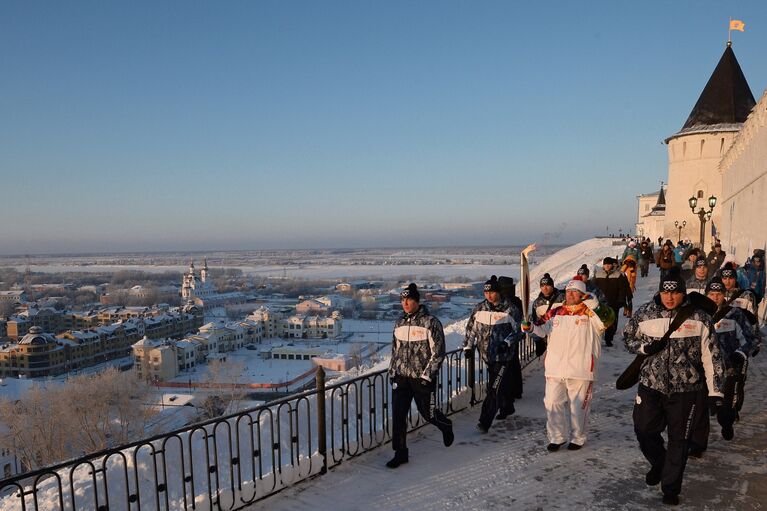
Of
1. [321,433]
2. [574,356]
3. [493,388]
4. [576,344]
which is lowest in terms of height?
[321,433]

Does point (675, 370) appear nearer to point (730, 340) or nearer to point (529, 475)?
point (529, 475)

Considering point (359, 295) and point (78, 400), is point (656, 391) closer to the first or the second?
point (78, 400)

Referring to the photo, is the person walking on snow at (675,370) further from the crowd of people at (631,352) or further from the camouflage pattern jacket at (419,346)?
the camouflage pattern jacket at (419,346)

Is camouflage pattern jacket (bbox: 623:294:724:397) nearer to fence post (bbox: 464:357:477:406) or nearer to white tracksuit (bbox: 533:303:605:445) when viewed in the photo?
white tracksuit (bbox: 533:303:605:445)

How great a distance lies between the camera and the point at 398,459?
191 inches

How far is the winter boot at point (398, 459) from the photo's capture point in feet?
15.9

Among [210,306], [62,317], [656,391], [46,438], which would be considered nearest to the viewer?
[656,391]

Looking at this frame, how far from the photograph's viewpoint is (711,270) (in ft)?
44.0

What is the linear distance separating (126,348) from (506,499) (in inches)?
2900

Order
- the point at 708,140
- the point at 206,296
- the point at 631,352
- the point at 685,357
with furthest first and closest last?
1. the point at 206,296
2. the point at 708,140
3. the point at 631,352
4. the point at 685,357

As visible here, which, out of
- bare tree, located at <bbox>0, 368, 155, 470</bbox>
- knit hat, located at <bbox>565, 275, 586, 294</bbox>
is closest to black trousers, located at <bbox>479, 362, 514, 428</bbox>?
knit hat, located at <bbox>565, 275, 586, 294</bbox>

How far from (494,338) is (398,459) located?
5.59 ft

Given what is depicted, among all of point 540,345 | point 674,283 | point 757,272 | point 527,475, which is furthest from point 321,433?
point 757,272

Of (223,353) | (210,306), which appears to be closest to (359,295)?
(210,306)
